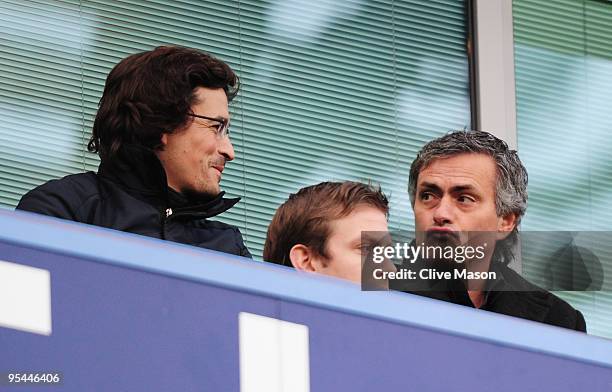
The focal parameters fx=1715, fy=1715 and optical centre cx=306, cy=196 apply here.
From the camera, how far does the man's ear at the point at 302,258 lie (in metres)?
4.02

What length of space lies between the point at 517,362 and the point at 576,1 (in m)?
3.47

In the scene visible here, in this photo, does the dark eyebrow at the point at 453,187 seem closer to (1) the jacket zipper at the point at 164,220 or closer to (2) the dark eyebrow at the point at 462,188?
(2) the dark eyebrow at the point at 462,188

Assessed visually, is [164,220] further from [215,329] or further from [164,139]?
[215,329]

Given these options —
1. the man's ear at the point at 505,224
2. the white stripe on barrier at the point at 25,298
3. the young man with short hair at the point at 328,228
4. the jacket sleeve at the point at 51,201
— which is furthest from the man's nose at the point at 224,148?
the white stripe on barrier at the point at 25,298

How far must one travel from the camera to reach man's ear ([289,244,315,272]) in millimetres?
4023

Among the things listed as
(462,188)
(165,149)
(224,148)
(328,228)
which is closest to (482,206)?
(462,188)

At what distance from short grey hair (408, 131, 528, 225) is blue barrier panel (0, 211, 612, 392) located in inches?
48.2

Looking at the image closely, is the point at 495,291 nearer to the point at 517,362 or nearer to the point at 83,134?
the point at 517,362

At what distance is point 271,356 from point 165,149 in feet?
4.34

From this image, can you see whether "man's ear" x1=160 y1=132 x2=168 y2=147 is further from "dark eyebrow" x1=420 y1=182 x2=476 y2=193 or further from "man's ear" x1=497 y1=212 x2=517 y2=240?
"man's ear" x1=497 y1=212 x2=517 y2=240

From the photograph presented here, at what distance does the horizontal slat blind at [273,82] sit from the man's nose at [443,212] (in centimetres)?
149

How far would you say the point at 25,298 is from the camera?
113 inches

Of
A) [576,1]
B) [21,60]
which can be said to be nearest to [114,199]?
[21,60]

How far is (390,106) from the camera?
6105mm
